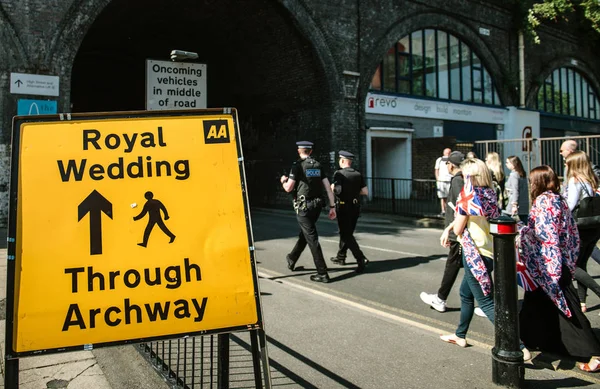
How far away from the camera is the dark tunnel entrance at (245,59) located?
1805 centimetres

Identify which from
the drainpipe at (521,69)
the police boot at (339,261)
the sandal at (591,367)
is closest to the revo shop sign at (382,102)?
the drainpipe at (521,69)

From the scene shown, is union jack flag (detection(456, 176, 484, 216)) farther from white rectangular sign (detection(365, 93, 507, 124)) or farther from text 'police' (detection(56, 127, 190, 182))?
white rectangular sign (detection(365, 93, 507, 124))

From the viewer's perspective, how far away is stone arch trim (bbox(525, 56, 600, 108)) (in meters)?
26.9

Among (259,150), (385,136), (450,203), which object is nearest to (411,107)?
(385,136)

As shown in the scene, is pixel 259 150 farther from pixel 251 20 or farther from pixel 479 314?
pixel 479 314

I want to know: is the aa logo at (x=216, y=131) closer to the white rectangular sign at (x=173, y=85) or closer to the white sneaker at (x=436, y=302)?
the white rectangular sign at (x=173, y=85)

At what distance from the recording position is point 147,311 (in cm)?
280

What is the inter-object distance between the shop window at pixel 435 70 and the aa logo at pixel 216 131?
18118 mm

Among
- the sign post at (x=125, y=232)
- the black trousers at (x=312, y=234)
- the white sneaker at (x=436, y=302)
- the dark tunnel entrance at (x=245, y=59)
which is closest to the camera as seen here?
the sign post at (x=125, y=232)

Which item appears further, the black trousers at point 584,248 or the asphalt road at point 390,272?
the asphalt road at point 390,272

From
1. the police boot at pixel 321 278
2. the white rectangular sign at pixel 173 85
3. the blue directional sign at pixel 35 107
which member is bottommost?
the police boot at pixel 321 278

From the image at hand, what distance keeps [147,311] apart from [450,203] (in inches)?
164

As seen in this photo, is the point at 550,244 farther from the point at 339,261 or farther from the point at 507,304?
the point at 339,261

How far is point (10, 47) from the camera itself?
42.1 feet
